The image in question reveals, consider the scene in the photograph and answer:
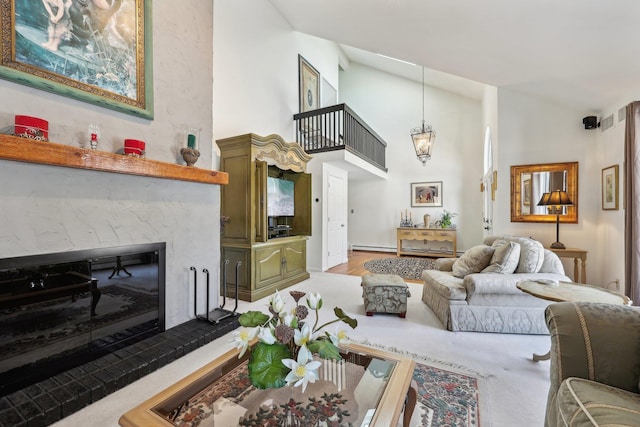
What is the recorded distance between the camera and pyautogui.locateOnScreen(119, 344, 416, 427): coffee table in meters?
1.07

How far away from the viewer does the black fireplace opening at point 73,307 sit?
1663 mm

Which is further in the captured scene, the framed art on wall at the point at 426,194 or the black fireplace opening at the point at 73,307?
the framed art on wall at the point at 426,194

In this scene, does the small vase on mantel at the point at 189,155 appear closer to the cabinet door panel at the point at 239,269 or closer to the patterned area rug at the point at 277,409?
the cabinet door panel at the point at 239,269

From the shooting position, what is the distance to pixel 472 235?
7277 mm

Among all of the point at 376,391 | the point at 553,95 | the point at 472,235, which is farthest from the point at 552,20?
the point at 472,235

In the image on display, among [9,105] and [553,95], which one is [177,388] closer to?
[9,105]

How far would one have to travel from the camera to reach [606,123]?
11.4 ft

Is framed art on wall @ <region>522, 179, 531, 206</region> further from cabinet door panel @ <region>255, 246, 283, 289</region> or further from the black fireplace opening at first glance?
the black fireplace opening

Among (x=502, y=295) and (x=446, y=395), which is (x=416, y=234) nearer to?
(x=502, y=295)

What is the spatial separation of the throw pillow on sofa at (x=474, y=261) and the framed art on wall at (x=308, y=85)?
4.67m

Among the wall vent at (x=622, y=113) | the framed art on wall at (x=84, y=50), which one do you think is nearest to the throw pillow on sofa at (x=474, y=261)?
the wall vent at (x=622, y=113)

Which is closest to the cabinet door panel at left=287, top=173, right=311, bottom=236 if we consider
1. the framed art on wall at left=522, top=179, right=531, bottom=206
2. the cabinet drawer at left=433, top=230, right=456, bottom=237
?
the framed art on wall at left=522, top=179, right=531, bottom=206

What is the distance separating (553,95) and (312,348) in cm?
471

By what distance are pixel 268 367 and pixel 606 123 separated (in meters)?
4.88
